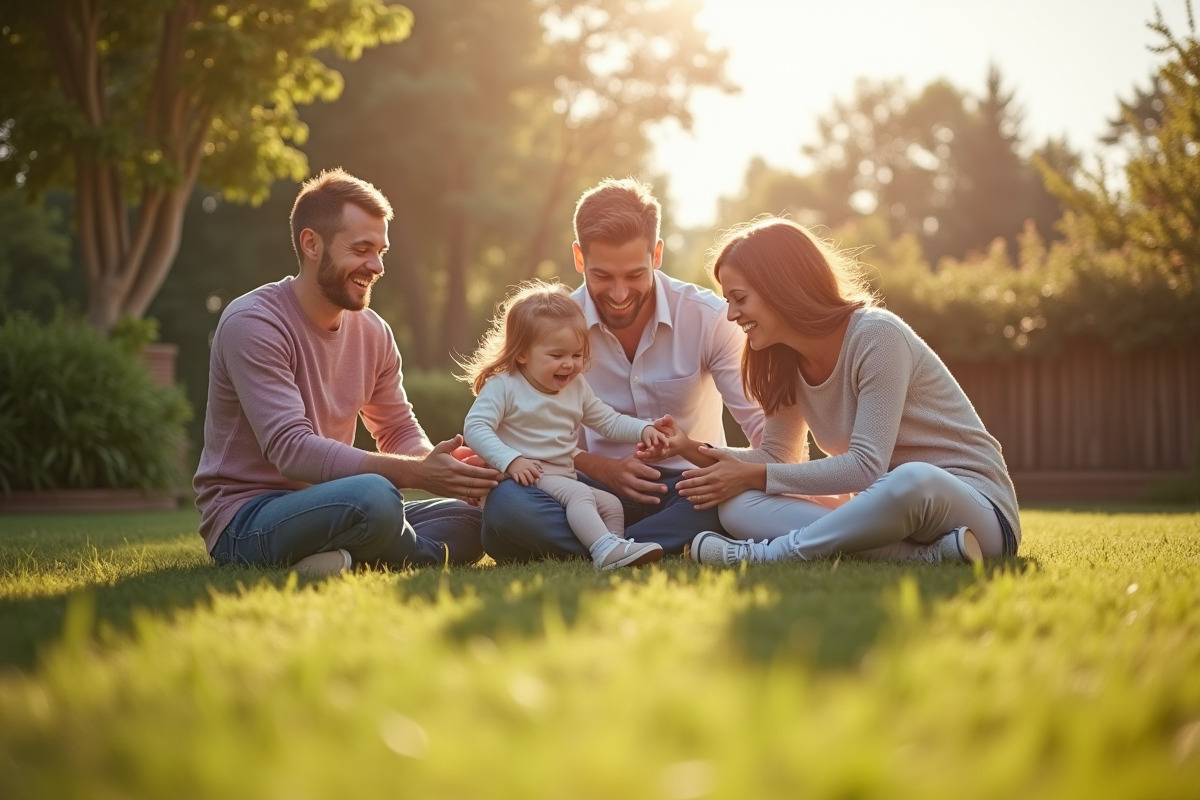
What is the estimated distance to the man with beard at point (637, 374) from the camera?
4.55 metres

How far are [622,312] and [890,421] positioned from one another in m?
1.56

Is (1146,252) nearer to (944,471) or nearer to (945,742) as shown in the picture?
(944,471)

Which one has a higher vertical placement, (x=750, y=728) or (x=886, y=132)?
(x=886, y=132)

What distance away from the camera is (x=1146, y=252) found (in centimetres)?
1345

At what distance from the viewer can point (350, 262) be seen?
4.47 meters

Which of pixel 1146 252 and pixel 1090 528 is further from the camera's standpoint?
pixel 1146 252

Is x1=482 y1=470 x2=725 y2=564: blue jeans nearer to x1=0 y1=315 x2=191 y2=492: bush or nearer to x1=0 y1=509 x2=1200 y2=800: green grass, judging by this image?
x1=0 y1=509 x2=1200 y2=800: green grass

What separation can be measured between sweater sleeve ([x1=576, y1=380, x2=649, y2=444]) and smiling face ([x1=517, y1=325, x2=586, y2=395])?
0.57 feet

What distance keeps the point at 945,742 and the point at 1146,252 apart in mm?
13818

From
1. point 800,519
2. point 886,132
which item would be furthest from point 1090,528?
point 886,132

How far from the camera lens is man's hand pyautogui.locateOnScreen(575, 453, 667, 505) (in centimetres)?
481

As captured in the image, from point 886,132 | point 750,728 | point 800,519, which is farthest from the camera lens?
point 886,132

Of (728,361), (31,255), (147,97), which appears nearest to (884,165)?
(31,255)

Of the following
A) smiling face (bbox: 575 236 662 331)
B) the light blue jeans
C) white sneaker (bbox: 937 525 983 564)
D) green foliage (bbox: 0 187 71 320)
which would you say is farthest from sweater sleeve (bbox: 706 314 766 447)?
green foliage (bbox: 0 187 71 320)
